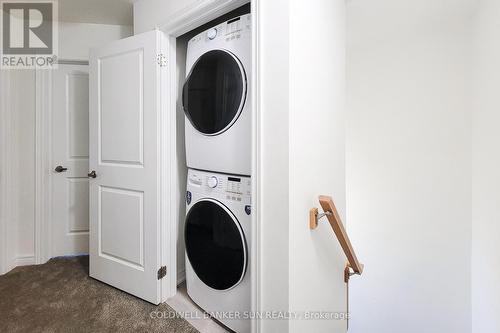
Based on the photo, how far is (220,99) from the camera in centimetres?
129

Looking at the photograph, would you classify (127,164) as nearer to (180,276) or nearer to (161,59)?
(161,59)

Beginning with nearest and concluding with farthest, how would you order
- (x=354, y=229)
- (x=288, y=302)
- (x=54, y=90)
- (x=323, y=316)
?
(x=288, y=302)
(x=323, y=316)
(x=54, y=90)
(x=354, y=229)

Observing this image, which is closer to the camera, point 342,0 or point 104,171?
point 342,0

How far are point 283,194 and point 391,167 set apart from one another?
1702 millimetres

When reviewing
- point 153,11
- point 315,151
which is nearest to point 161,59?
point 153,11

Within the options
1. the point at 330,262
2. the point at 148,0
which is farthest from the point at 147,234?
the point at 148,0

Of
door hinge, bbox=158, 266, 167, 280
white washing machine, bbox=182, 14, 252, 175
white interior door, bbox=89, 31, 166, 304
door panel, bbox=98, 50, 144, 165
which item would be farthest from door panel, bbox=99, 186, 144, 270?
white washing machine, bbox=182, 14, 252, 175

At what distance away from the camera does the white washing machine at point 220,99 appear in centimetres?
118

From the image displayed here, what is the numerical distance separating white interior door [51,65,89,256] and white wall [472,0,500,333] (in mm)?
3215

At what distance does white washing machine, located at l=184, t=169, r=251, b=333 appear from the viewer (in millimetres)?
1224

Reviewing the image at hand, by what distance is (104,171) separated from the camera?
1737 millimetres

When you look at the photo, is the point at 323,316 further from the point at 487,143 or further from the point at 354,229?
the point at 487,143

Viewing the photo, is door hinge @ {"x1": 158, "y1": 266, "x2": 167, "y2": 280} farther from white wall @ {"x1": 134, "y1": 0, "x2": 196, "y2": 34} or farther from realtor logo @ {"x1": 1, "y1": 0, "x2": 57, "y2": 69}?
realtor logo @ {"x1": 1, "y1": 0, "x2": 57, "y2": 69}

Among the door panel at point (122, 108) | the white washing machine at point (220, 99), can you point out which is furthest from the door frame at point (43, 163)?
the white washing machine at point (220, 99)
